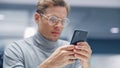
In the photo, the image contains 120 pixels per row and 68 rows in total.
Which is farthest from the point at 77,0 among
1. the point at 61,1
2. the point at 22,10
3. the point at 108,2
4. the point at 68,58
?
the point at 68,58

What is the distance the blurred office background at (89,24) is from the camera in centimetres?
224

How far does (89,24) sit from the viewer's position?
Result: 2.40m

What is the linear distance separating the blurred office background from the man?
2.70 ft

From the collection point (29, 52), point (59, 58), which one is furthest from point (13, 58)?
point (59, 58)

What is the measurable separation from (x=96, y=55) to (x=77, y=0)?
1.73ft

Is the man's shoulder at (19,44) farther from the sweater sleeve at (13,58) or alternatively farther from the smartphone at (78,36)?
the smartphone at (78,36)

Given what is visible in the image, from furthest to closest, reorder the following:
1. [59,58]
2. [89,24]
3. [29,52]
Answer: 1. [89,24]
2. [29,52]
3. [59,58]

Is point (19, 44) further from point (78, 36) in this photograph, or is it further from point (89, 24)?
point (89, 24)

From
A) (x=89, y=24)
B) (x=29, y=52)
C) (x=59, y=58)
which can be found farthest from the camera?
(x=89, y=24)

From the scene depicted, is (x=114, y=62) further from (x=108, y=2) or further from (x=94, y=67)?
(x=108, y=2)

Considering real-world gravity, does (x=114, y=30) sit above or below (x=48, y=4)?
below

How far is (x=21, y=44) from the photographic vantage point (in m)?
1.28

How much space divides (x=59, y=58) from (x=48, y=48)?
0.18 metres

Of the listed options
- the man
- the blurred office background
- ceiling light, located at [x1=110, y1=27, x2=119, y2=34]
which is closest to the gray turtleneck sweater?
the man
